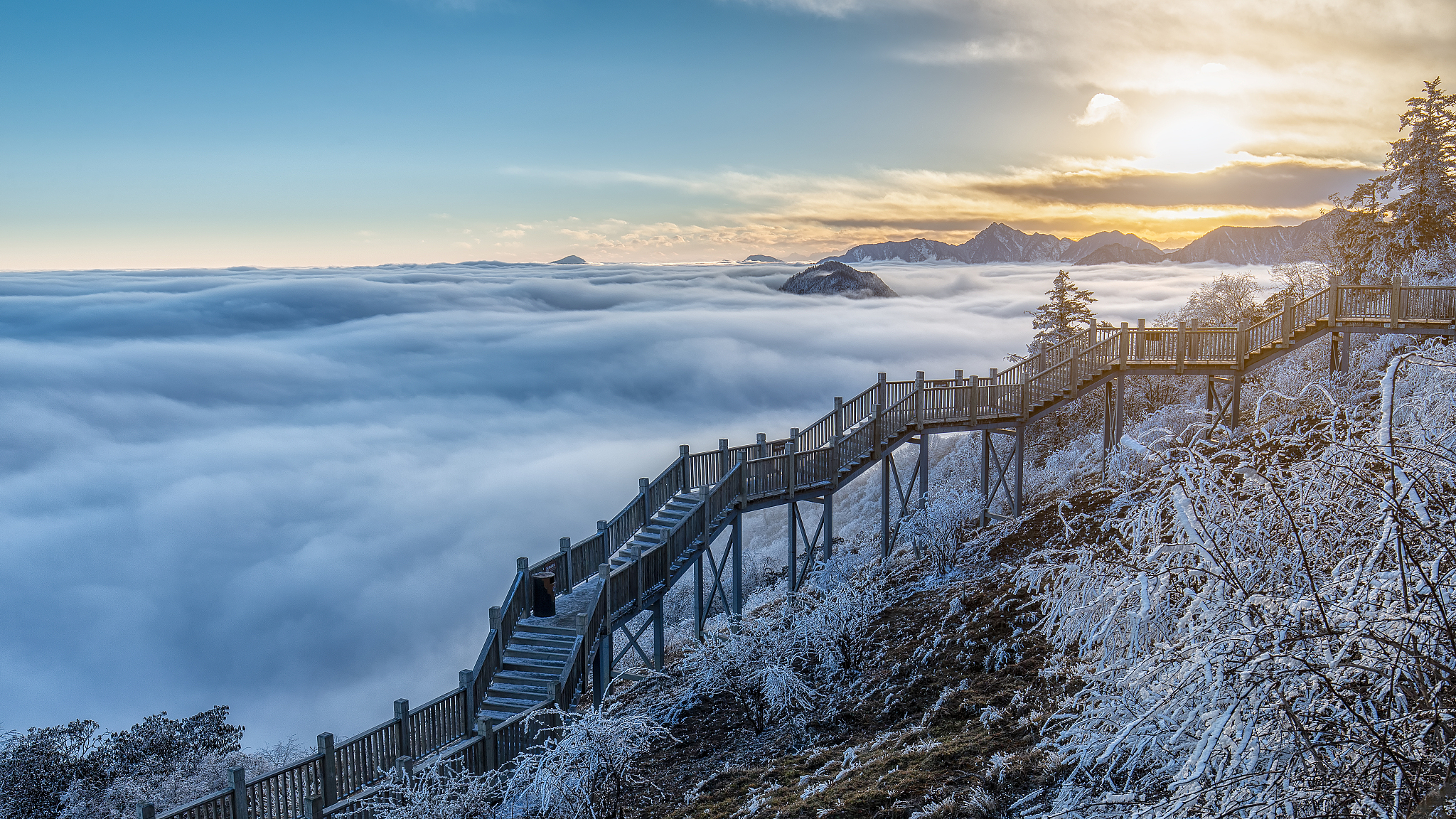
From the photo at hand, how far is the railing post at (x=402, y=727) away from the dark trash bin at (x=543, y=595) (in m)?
3.79

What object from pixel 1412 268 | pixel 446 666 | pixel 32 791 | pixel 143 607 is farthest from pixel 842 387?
pixel 32 791

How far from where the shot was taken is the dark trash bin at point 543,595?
1680 centimetres

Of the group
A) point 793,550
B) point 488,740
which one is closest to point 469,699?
point 488,740

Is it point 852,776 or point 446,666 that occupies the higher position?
point 852,776

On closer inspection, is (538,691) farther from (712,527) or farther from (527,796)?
(712,527)

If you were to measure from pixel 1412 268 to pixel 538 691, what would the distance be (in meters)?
31.1

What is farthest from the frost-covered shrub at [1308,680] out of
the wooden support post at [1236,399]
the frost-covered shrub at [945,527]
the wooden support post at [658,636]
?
the wooden support post at [1236,399]

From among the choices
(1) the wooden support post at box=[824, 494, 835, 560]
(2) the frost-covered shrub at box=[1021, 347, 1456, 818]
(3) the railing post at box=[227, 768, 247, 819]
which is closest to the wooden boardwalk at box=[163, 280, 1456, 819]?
(1) the wooden support post at box=[824, 494, 835, 560]

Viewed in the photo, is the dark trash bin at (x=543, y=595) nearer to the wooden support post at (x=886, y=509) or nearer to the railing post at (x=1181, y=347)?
the wooden support post at (x=886, y=509)

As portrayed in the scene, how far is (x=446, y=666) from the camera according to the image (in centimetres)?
9788

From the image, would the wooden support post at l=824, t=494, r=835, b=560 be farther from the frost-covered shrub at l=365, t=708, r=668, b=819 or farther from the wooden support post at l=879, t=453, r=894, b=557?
the frost-covered shrub at l=365, t=708, r=668, b=819

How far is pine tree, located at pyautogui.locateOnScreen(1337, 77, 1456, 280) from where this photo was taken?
96.5ft

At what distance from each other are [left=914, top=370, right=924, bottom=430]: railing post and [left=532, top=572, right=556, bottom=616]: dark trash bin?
37.4 ft

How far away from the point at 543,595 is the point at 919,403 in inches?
465
